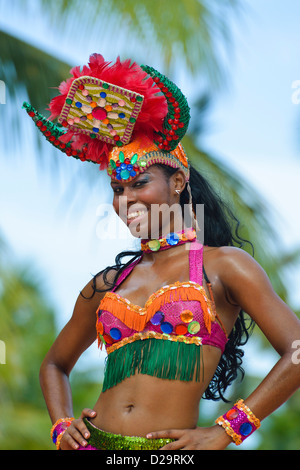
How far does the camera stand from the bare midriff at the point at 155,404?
310 centimetres

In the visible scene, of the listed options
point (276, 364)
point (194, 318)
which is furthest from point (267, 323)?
point (194, 318)

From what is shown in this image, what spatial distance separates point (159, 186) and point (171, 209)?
0.42 ft

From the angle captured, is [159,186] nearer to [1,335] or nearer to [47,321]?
[1,335]

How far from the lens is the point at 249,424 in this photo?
3002 mm

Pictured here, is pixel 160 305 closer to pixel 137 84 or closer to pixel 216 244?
pixel 216 244

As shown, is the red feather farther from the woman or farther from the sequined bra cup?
the sequined bra cup

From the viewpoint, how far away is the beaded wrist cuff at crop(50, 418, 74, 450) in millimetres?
3445

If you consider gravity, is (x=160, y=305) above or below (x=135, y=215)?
below

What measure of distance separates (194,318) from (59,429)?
34.2 inches

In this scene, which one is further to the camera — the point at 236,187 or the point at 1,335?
the point at 236,187

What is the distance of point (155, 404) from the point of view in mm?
3113

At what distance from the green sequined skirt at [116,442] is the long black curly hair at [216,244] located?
576mm

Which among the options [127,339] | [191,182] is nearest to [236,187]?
[191,182]

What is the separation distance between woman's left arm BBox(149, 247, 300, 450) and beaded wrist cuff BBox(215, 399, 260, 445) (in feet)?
0.07
